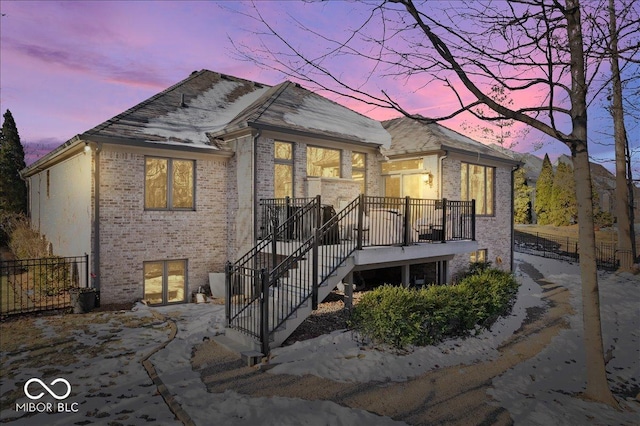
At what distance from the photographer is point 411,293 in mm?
9328

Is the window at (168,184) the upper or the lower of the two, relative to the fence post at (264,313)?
upper

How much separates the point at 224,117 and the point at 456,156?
28.6 ft

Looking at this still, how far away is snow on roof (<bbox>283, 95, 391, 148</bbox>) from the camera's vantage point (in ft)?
45.3

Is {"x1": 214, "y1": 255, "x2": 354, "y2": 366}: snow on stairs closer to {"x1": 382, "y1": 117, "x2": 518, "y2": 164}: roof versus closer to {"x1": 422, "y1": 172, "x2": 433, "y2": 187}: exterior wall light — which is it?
{"x1": 422, "y1": 172, "x2": 433, "y2": 187}: exterior wall light

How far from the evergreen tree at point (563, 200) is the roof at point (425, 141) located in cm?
2532

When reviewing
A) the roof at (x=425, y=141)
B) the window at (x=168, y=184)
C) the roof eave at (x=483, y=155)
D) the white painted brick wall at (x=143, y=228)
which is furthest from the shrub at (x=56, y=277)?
the roof eave at (x=483, y=155)

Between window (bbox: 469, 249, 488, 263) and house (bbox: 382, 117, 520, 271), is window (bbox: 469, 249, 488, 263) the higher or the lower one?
the lower one

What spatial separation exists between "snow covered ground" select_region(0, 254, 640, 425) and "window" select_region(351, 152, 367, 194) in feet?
21.6

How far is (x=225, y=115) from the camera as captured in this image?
14812mm

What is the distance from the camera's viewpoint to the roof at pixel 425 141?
14742mm

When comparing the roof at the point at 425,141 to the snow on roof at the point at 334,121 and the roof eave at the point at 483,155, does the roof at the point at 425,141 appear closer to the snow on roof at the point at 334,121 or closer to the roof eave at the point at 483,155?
the roof eave at the point at 483,155

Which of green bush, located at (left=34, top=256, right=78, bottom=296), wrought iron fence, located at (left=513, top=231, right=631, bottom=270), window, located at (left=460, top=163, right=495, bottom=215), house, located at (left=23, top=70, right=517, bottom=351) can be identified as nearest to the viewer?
house, located at (left=23, top=70, right=517, bottom=351)

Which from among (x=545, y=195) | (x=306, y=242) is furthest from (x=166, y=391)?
(x=545, y=195)

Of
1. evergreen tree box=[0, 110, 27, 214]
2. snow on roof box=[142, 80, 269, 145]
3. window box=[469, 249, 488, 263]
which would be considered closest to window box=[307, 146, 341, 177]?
snow on roof box=[142, 80, 269, 145]
